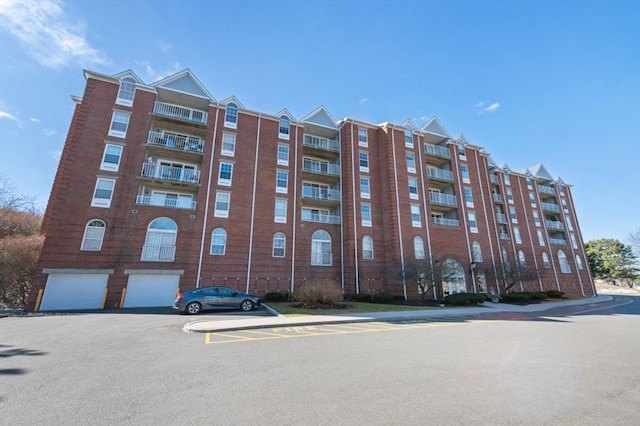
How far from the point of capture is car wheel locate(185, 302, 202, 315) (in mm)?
13789

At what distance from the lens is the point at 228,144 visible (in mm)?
23094

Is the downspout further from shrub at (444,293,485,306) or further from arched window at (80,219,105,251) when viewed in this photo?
shrub at (444,293,485,306)

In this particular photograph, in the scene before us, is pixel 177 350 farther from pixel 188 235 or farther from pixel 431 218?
pixel 431 218

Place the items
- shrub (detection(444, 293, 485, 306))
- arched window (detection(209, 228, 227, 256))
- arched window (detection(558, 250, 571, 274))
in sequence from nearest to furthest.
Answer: arched window (detection(209, 228, 227, 256)) → shrub (detection(444, 293, 485, 306)) → arched window (detection(558, 250, 571, 274))

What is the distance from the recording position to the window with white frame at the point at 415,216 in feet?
82.2

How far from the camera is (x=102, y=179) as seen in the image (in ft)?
61.4

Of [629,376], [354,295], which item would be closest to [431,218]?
[354,295]

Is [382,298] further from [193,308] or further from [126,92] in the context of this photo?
[126,92]

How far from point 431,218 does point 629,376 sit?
20968 millimetres

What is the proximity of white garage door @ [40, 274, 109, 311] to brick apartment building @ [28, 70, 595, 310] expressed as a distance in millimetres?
66

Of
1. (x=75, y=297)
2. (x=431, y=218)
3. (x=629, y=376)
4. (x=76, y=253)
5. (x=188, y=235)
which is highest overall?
(x=431, y=218)

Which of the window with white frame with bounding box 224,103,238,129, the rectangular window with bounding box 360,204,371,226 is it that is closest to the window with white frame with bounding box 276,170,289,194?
the window with white frame with bounding box 224,103,238,129

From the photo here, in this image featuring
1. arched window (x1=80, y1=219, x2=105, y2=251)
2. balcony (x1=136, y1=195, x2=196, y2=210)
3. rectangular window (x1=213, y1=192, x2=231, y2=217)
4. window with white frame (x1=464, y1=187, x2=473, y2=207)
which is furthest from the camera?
window with white frame (x1=464, y1=187, x2=473, y2=207)

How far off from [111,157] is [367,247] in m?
21.1
